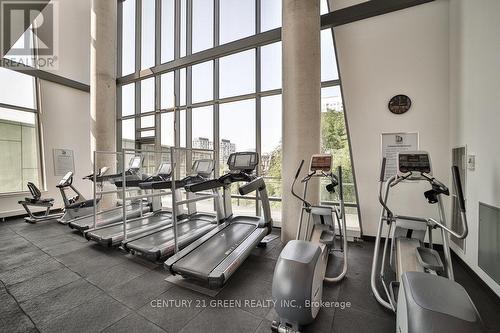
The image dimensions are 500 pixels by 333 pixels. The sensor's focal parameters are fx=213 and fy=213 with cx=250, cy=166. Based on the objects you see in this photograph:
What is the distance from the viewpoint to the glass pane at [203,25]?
Answer: 549cm

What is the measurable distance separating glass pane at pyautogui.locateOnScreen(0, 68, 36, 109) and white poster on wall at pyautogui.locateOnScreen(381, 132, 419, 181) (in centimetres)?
868

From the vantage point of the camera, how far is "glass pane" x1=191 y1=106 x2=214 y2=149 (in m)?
5.43

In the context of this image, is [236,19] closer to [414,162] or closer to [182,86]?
[182,86]

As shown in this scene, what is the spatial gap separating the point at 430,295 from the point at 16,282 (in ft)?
13.6

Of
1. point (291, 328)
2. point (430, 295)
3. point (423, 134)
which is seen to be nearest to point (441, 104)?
point (423, 134)

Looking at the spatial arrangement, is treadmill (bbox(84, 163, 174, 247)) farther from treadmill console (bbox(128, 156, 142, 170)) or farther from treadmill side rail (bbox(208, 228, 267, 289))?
treadmill side rail (bbox(208, 228, 267, 289))

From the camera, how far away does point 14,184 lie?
18.2ft

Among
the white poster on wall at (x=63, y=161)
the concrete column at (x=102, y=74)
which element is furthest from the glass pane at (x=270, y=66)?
the white poster on wall at (x=63, y=161)

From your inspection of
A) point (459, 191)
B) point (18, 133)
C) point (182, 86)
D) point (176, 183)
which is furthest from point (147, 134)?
point (459, 191)

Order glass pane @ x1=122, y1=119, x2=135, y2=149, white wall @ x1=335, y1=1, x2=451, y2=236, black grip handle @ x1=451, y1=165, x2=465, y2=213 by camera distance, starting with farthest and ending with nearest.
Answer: glass pane @ x1=122, y1=119, x2=135, y2=149
white wall @ x1=335, y1=1, x2=451, y2=236
black grip handle @ x1=451, y1=165, x2=465, y2=213

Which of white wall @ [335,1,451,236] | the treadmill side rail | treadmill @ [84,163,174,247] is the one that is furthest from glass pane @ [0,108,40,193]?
white wall @ [335,1,451,236]

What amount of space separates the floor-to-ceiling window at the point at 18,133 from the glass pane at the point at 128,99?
2.16 metres

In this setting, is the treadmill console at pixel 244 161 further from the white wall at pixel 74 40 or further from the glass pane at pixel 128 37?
the white wall at pixel 74 40

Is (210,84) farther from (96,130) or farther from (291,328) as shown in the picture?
(291,328)
